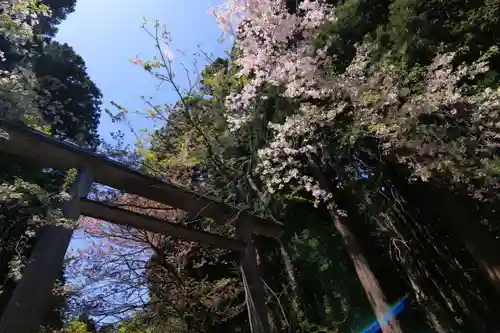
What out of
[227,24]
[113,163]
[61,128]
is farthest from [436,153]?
[61,128]

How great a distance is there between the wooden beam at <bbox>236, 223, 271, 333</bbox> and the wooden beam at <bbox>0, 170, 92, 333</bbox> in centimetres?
206

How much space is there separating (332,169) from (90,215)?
475cm

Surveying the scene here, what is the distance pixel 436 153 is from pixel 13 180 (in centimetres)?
506

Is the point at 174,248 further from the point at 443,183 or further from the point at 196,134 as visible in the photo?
the point at 443,183

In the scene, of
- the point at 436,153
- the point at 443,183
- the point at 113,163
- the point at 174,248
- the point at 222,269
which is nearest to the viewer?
the point at 113,163

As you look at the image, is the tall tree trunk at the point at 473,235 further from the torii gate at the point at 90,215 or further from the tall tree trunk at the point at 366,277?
the torii gate at the point at 90,215

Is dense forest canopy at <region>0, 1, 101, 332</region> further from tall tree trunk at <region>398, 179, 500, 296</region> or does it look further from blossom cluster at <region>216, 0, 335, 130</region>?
tall tree trunk at <region>398, 179, 500, 296</region>

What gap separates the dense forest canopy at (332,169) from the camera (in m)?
4.97

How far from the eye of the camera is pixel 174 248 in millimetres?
6652

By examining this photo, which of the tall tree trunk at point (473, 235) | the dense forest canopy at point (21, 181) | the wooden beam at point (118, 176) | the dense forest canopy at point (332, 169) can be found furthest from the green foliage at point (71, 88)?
the tall tree trunk at point (473, 235)

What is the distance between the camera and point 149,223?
3580mm

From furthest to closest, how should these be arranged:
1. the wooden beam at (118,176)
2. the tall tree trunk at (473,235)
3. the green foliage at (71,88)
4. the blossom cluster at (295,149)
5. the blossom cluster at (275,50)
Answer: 1. the green foliage at (71,88)
2. the blossom cluster at (275,50)
3. the blossom cluster at (295,149)
4. the tall tree trunk at (473,235)
5. the wooden beam at (118,176)

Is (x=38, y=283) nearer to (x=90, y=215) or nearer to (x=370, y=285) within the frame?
(x=90, y=215)

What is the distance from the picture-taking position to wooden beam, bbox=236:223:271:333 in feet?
12.7
